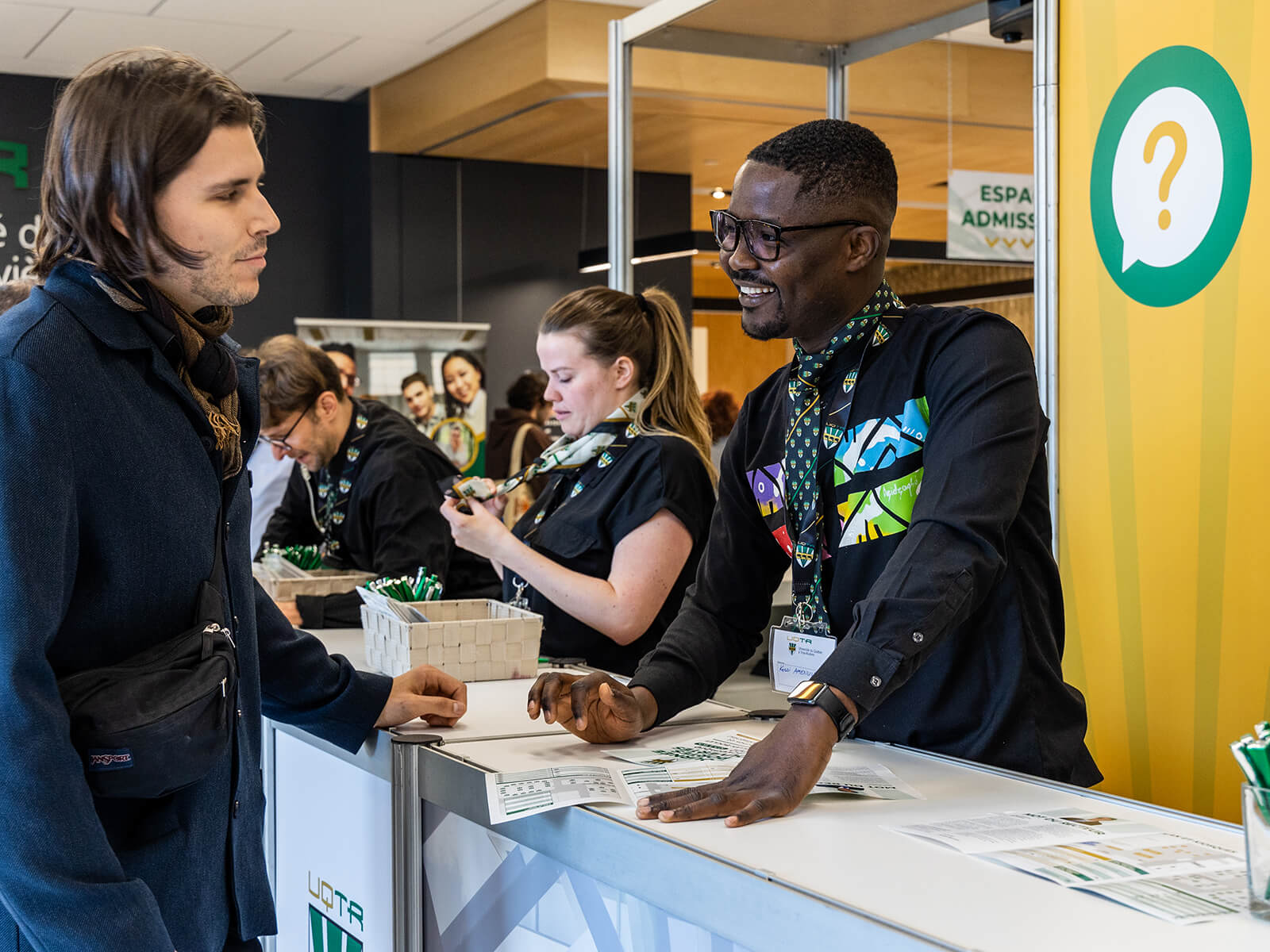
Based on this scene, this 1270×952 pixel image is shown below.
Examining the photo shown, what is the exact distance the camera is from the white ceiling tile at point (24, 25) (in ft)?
21.8

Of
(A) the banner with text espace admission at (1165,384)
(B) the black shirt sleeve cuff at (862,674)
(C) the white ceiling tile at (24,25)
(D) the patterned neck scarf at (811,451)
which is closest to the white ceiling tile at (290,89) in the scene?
(C) the white ceiling tile at (24,25)

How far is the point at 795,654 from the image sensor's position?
1693 millimetres

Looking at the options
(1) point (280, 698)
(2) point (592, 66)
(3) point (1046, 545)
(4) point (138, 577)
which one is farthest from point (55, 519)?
(2) point (592, 66)

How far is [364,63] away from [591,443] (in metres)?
6.14

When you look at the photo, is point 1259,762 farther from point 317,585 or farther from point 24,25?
point 24,25

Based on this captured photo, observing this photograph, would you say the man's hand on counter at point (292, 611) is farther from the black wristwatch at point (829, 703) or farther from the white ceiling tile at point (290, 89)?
the white ceiling tile at point (290, 89)

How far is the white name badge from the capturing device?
64.9 inches

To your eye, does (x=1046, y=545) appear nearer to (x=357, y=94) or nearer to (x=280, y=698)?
(x=280, y=698)

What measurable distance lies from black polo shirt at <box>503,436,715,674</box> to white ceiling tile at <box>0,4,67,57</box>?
5599 millimetres

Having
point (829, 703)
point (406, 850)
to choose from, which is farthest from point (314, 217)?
point (829, 703)

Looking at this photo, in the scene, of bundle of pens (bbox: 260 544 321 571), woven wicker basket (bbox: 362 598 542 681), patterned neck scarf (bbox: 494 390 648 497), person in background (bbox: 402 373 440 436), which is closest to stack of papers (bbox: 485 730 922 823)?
woven wicker basket (bbox: 362 598 542 681)

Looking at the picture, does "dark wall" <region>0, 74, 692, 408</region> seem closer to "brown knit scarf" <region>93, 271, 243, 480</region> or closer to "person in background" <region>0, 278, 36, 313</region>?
"person in background" <region>0, 278, 36, 313</region>

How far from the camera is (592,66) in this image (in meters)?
6.89

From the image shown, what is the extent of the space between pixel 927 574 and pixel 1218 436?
42.8 inches
